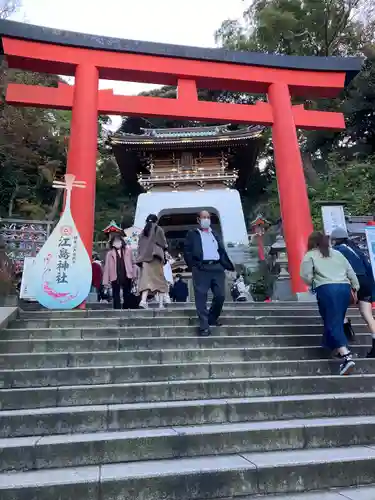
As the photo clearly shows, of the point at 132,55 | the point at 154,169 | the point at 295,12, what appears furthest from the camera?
the point at 295,12

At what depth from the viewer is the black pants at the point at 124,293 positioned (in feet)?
19.9

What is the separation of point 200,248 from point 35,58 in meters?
5.82

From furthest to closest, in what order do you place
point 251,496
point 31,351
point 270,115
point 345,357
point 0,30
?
point 270,115 < point 0,30 < point 31,351 < point 345,357 < point 251,496

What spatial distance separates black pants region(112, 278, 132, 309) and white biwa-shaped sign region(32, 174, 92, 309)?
1.82 ft

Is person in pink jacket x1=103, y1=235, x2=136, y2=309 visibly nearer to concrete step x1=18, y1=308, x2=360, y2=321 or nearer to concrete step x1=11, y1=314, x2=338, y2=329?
concrete step x1=18, y1=308, x2=360, y2=321

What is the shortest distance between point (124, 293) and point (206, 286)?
2.26m

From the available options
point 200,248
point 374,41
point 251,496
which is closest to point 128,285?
point 200,248

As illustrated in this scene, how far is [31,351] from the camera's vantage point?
153 inches

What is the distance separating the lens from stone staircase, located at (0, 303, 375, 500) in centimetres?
214

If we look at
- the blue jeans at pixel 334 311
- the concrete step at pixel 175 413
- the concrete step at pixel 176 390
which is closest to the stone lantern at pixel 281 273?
the blue jeans at pixel 334 311

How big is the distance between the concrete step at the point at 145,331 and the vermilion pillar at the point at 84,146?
2764 millimetres

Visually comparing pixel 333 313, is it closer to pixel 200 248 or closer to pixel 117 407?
pixel 200 248

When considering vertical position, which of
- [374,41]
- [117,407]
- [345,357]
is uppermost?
[374,41]

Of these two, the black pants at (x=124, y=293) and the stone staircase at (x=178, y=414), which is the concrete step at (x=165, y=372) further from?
the black pants at (x=124, y=293)
